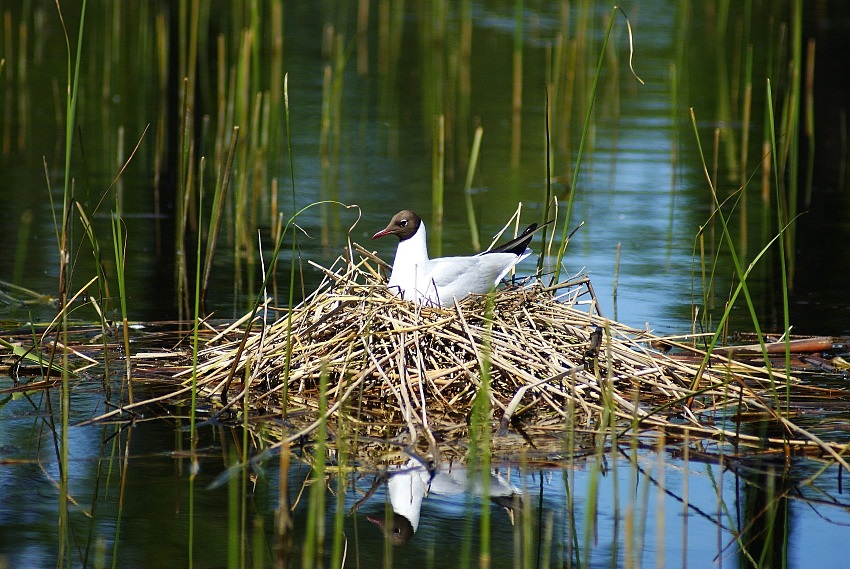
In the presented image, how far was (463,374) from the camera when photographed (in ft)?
18.3

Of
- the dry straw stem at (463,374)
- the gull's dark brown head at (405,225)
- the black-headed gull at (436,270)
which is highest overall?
the gull's dark brown head at (405,225)

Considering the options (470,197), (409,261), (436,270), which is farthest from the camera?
(470,197)

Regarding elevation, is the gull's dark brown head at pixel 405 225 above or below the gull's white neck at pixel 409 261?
above

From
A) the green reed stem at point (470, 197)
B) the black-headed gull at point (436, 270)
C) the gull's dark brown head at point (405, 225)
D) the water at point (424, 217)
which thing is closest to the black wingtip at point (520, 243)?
the black-headed gull at point (436, 270)

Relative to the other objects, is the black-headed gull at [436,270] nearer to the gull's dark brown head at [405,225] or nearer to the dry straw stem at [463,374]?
the gull's dark brown head at [405,225]

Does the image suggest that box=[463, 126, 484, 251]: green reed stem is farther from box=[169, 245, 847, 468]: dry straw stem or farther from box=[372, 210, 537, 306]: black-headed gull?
box=[169, 245, 847, 468]: dry straw stem

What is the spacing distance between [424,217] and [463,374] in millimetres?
4236

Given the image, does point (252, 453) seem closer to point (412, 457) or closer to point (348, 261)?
point (412, 457)

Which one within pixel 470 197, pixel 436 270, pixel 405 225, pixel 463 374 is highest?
pixel 405 225

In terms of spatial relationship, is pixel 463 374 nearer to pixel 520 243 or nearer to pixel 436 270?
pixel 436 270

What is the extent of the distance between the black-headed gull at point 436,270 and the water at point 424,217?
0.44 metres

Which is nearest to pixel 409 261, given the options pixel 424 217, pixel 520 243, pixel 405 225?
pixel 405 225

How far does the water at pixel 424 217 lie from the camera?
170 inches

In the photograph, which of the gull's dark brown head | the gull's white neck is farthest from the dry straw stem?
the gull's dark brown head
